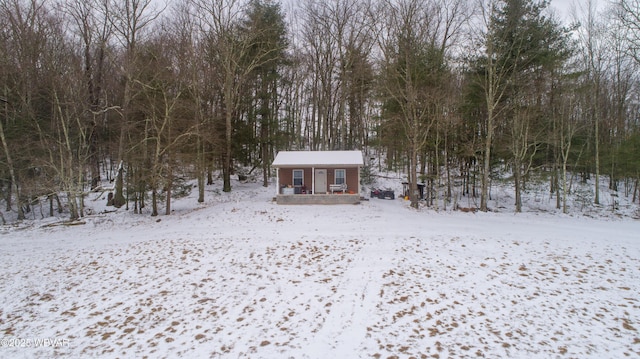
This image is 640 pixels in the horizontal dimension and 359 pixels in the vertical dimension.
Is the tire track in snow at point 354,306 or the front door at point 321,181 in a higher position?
the front door at point 321,181

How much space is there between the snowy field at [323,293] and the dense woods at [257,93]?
15.1 feet

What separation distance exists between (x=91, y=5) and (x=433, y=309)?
21.8 meters

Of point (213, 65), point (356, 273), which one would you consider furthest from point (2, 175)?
point (356, 273)

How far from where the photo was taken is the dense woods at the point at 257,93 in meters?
12.4

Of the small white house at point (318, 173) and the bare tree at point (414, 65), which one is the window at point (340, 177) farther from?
the bare tree at point (414, 65)

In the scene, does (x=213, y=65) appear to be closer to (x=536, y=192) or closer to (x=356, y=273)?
(x=356, y=273)

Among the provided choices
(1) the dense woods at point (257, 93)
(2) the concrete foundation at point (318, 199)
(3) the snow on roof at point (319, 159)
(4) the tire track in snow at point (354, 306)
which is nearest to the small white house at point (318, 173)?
(3) the snow on roof at point (319, 159)

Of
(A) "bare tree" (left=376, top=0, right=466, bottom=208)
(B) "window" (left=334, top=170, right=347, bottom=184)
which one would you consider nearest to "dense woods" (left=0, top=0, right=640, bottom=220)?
(A) "bare tree" (left=376, top=0, right=466, bottom=208)

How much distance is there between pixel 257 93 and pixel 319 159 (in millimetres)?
8469

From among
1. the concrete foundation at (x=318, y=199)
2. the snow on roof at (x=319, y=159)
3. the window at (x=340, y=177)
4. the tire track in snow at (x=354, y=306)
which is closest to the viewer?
the tire track in snow at (x=354, y=306)

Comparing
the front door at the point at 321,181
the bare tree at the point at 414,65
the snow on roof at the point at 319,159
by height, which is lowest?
the front door at the point at 321,181

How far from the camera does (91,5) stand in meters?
15.5

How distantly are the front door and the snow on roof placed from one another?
88 cm

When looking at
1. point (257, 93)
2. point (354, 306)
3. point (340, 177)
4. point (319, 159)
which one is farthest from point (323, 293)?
point (257, 93)
